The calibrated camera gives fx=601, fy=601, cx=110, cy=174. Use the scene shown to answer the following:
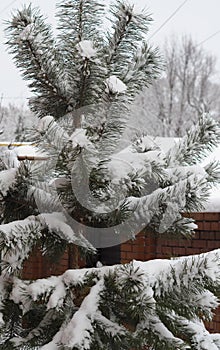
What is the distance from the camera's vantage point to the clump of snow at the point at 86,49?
4.90 feet

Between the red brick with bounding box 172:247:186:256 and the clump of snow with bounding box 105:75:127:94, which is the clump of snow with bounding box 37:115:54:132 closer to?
the clump of snow with bounding box 105:75:127:94

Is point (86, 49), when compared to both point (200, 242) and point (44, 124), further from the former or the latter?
point (200, 242)

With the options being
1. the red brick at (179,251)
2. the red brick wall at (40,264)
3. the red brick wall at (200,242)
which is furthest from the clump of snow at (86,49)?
the red brick at (179,251)

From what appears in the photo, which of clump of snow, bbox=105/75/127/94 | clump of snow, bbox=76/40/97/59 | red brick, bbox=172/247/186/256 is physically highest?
clump of snow, bbox=76/40/97/59

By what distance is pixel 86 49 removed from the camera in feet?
4.91

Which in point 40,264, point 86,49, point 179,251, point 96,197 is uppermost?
point 86,49

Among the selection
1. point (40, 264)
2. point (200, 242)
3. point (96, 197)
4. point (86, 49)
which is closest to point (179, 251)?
point (200, 242)

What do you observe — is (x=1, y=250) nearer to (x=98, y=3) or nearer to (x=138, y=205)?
(x=138, y=205)

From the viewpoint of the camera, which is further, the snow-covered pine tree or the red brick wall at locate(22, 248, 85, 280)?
the red brick wall at locate(22, 248, 85, 280)

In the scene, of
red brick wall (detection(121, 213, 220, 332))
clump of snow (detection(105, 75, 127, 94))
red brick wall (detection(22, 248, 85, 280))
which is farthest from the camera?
red brick wall (detection(121, 213, 220, 332))

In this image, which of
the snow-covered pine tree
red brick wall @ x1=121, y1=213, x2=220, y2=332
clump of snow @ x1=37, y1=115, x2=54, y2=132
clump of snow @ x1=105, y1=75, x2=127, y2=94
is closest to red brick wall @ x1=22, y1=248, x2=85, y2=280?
the snow-covered pine tree

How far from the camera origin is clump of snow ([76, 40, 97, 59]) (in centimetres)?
149

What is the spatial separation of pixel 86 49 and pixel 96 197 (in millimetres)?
386

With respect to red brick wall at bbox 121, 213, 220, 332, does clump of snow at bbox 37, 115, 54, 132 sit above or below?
above
